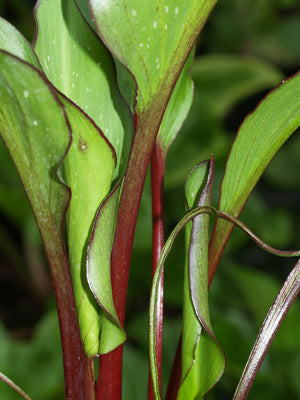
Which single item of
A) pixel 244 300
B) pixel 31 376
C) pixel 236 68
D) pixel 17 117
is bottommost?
pixel 31 376

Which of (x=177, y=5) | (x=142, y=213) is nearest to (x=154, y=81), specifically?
(x=177, y=5)

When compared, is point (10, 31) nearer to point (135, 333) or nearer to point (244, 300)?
point (135, 333)

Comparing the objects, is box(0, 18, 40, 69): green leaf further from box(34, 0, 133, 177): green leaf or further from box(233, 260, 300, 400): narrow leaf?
box(233, 260, 300, 400): narrow leaf

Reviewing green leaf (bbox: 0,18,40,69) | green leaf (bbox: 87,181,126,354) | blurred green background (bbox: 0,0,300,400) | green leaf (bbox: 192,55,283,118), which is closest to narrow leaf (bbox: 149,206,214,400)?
green leaf (bbox: 87,181,126,354)

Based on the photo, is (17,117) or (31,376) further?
(31,376)

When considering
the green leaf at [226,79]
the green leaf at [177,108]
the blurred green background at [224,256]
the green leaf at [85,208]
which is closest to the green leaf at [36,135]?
the green leaf at [85,208]

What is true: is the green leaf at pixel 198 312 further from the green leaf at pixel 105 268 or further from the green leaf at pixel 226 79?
the green leaf at pixel 226 79

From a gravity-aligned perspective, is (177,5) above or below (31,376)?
above
